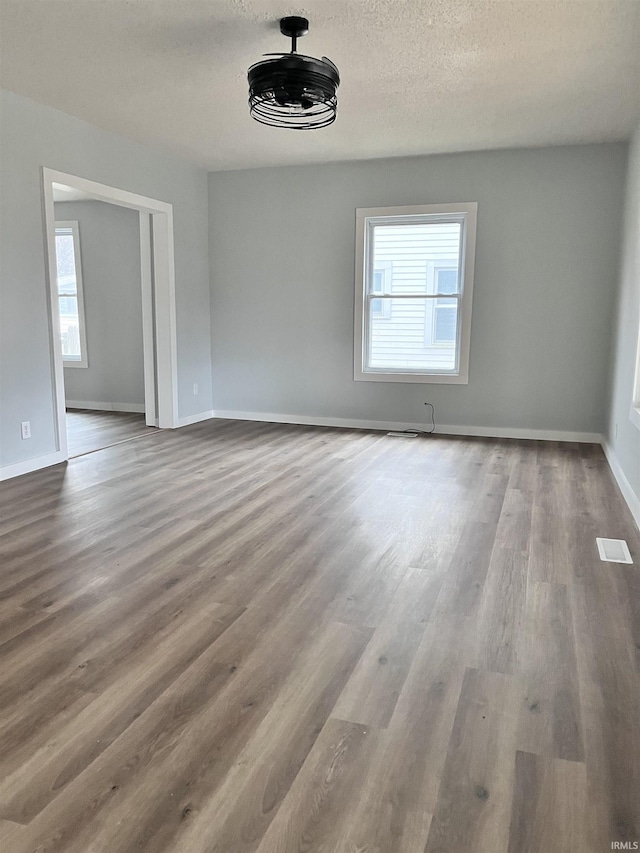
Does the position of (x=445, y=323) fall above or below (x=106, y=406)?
above

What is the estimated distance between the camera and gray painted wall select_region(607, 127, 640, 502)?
A: 4.09m

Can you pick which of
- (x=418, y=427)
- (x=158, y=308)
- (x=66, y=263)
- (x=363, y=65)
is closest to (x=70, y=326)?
(x=66, y=263)

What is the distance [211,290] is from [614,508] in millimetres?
4896

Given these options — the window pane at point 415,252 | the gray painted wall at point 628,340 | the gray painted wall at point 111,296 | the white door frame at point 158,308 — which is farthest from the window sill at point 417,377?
the gray painted wall at point 111,296

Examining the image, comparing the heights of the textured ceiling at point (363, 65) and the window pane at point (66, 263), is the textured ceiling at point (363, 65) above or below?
above

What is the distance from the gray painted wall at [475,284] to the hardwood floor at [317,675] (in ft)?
7.34

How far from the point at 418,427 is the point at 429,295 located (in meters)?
1.36

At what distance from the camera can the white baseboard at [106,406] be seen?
25.6 feet

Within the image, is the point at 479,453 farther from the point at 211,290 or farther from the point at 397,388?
the point at 211,290

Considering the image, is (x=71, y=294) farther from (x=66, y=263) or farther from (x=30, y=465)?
(x=30, y=465)

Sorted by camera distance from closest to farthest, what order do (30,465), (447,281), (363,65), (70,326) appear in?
(363,65)
(30,465)
(447,281)
(70,326)

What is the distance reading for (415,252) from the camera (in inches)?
243

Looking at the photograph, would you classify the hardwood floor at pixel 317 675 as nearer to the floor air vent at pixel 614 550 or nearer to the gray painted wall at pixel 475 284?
the floor air vent at pixel 614 550

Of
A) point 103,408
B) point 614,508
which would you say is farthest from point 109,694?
point 103,408
